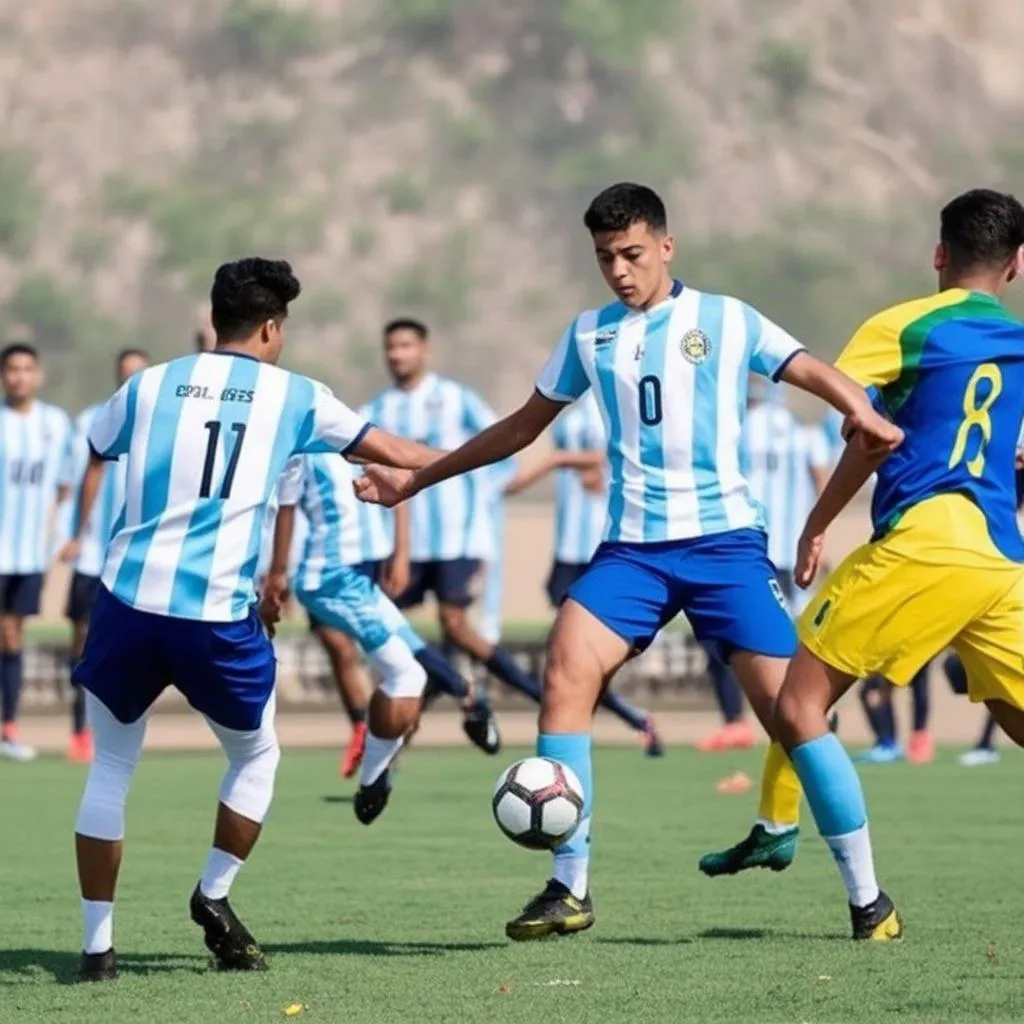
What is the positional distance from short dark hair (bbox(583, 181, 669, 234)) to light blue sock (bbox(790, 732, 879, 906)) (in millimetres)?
1475

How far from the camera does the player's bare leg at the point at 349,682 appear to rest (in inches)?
506

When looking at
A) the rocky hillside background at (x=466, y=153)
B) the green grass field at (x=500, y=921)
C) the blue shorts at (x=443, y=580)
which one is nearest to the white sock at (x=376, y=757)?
the green grass field at (x=500, y=921)

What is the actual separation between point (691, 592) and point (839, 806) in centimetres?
73

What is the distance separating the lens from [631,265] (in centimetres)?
737

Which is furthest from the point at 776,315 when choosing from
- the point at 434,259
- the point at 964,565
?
the point at 964,565

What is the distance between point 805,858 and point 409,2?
50.0m

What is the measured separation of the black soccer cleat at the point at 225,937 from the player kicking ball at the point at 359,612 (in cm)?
351

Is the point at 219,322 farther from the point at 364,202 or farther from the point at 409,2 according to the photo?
the point at 409,2

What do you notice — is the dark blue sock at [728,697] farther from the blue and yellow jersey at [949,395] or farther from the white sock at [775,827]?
the blue and yellow jersey at [949,395]

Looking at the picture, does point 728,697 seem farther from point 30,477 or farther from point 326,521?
point 326,521

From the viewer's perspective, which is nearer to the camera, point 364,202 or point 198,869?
point 198,869

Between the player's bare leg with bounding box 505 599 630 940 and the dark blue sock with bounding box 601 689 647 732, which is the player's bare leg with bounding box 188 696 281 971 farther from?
the dark blue sock with bounding box 601 689 647 732

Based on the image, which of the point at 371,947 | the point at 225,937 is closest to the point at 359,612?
the point at 371,947

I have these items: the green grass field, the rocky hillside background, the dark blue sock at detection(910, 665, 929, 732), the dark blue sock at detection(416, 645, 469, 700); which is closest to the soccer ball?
the green grass field
